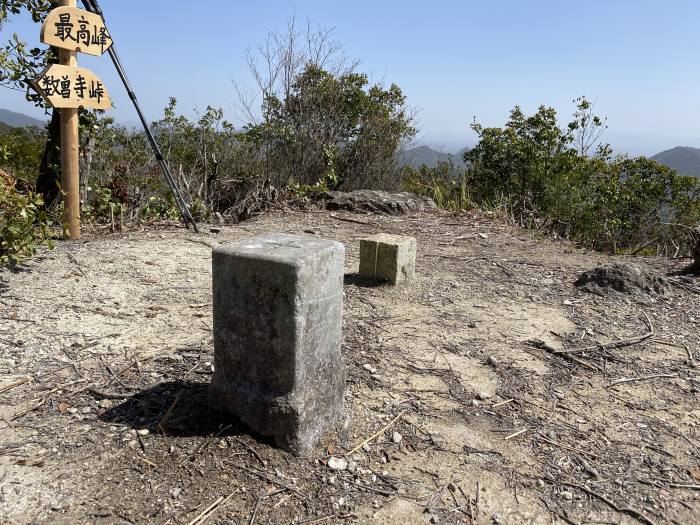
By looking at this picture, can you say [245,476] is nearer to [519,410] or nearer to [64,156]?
[519,410]

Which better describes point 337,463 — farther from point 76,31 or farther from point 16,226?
point 76,31

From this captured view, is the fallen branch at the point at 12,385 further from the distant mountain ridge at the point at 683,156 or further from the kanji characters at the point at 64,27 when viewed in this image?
the distant mountain ridge at the point at 683,156

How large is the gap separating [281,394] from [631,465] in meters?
1.54

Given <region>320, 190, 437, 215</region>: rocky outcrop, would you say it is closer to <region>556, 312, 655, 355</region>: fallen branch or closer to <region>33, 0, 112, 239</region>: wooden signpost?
<region>33, 0, 112, 239</region>: wooden signpost

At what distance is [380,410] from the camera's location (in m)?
2.62

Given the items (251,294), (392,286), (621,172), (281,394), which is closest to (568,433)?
(281,394)

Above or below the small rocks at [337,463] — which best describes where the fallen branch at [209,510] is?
below

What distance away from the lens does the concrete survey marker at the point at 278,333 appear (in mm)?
2076

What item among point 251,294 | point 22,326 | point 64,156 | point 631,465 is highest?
point 64,156

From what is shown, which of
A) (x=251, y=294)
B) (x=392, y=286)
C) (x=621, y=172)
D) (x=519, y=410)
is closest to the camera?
(x=251, y=294)

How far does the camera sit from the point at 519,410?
272 centimetres

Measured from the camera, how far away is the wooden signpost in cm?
446

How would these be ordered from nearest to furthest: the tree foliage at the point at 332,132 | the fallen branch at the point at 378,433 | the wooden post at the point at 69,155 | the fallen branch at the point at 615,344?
the fallen branch at the point at 378,433 → the fallen branch at the point at 615,344 → the wooden post at the point at 69,155 → the tree foliage at the point at 332,132

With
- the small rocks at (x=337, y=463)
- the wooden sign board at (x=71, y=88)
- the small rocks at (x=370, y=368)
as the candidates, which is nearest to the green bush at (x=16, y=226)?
the wooden sign board at (x=71, y=88)
